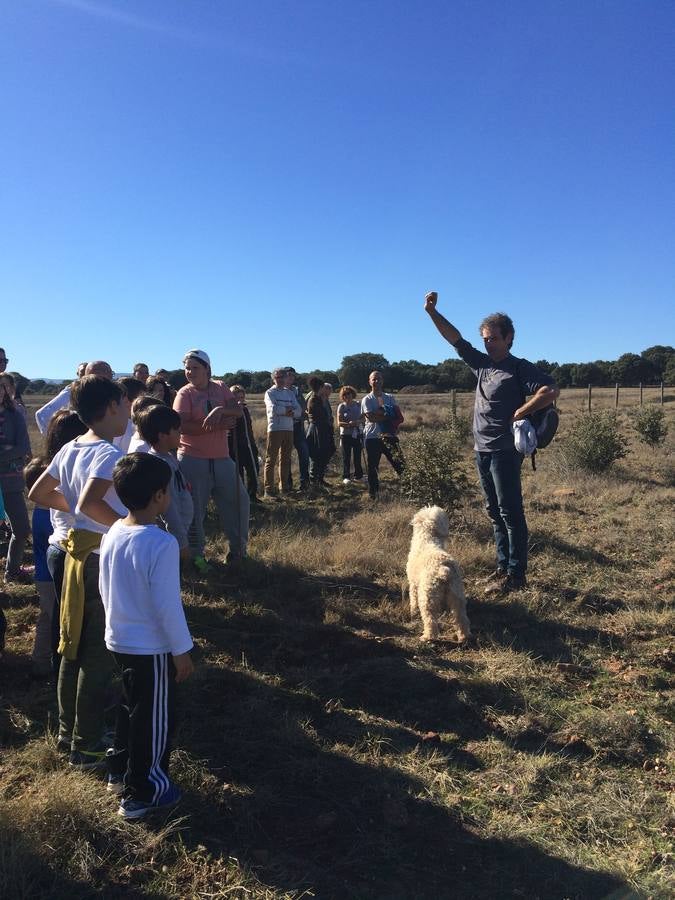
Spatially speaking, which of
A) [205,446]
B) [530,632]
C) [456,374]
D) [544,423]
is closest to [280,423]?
[205,446]

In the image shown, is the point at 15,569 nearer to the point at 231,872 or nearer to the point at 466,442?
the point at 231,872

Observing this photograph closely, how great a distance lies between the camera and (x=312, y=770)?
2785 millimetres

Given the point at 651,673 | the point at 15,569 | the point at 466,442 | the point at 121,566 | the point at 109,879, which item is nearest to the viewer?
the point at 109,879

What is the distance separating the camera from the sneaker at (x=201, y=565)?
5422 mm

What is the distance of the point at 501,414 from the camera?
486cm

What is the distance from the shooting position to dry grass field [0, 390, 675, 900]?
2.16 m

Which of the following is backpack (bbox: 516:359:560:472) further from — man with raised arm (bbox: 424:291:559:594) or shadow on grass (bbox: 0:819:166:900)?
shadow on grass (bbox: 0:819:166:900)

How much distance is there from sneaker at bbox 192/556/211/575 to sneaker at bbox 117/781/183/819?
3.00 meters

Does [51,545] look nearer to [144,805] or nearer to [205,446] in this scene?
[144,805]

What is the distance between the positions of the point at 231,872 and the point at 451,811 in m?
0.94

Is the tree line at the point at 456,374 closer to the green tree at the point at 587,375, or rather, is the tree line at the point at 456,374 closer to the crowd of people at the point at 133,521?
the green tree at the point at 587,375

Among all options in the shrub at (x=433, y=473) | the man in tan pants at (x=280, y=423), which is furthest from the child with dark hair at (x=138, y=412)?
the man in tan pants at (x=280, y=423)

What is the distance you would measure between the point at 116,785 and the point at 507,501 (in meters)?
3.48

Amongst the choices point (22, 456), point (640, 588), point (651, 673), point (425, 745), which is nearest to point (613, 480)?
point (640, 588)
